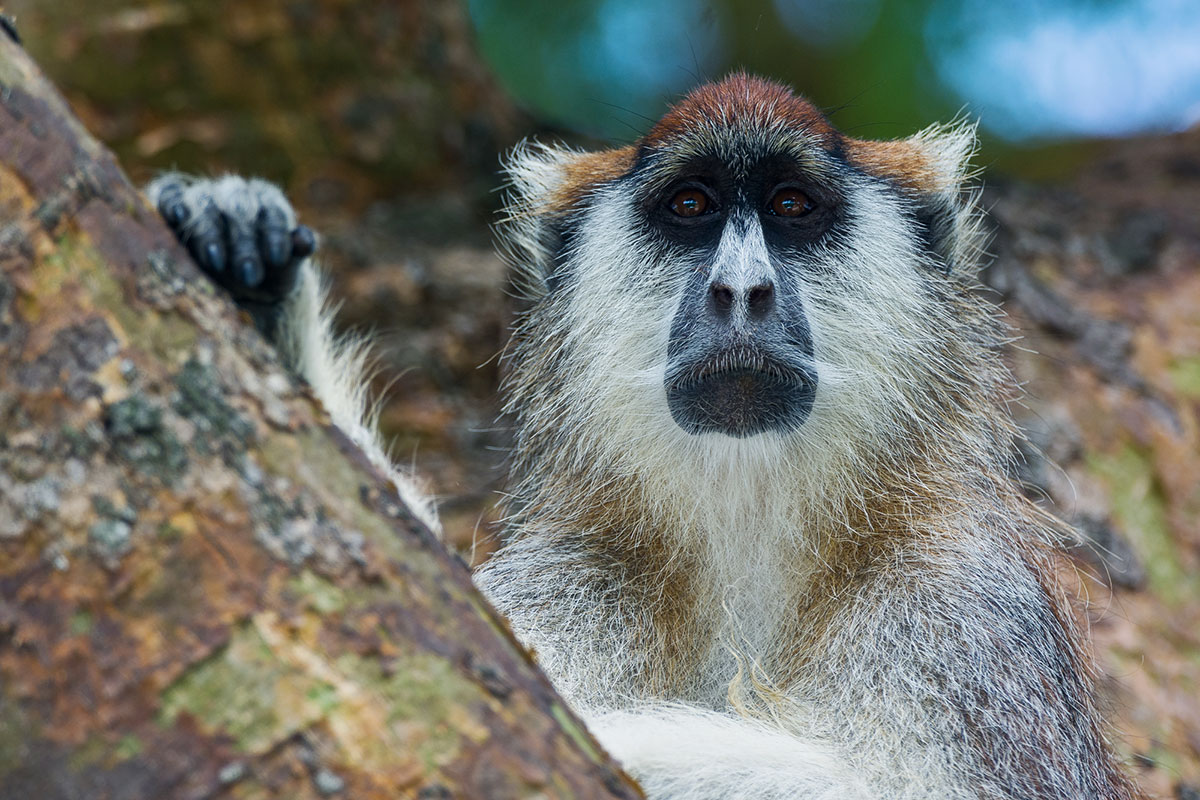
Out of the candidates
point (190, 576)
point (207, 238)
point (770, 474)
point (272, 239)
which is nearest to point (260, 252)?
point (272, 239)

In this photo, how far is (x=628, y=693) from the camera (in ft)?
11.5

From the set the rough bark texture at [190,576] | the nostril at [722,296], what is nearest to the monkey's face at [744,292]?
the nostril at [722,296]

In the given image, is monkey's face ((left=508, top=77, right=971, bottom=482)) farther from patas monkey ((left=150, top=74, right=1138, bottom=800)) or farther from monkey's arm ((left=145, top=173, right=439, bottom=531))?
monkey's arm ((left=145, top=173, right=439, bottom=531))

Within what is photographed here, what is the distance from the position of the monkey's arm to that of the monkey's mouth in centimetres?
90

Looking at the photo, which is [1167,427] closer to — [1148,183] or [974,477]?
[1148,183]

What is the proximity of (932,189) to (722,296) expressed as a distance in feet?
4.16

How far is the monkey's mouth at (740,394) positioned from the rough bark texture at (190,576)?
54.4 inches

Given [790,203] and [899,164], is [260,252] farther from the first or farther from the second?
[899,164]

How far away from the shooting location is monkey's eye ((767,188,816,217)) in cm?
377

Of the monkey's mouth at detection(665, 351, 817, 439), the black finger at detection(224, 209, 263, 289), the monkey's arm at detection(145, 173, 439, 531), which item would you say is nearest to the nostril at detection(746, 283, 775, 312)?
the monkey's mouth at detection(665, 351, 817, 439)

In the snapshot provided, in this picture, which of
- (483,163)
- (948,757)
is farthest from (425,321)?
(948,757)

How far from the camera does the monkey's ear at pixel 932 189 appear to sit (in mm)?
4051

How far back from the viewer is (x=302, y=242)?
3.24 metres

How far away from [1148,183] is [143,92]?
689 centimetres
